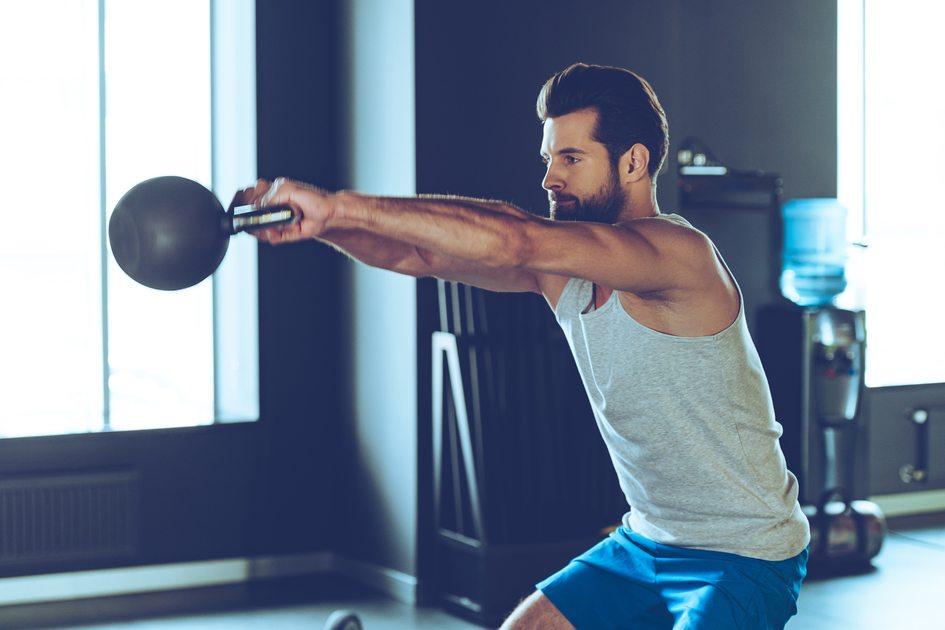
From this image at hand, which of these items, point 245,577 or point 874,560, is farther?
point 874,560

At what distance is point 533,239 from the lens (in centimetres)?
179

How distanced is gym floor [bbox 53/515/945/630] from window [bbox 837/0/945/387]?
1.39 metres

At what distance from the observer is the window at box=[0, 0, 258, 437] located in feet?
13.3

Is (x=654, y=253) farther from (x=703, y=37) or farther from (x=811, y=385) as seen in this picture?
(x=703, y=37)

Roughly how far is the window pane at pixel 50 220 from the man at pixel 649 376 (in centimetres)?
220

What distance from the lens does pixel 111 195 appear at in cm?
415

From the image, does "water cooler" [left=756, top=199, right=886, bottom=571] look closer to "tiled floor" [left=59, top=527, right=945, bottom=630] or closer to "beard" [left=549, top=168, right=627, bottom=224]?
"tiled floor" [left=59, top=527, right=945, bottom=630]

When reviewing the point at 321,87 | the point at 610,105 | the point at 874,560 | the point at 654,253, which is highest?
the point at 321,87

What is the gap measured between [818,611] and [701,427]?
2.17 metres

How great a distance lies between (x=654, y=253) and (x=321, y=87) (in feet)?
8.92

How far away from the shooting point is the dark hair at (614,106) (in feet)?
7.11

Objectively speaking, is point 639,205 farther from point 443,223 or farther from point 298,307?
point 298,307

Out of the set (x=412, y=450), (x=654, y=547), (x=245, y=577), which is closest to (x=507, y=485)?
(x=412, y=450)

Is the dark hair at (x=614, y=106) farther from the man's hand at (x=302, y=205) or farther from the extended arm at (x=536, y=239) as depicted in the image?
the man's hand at (x=302, y=205)
